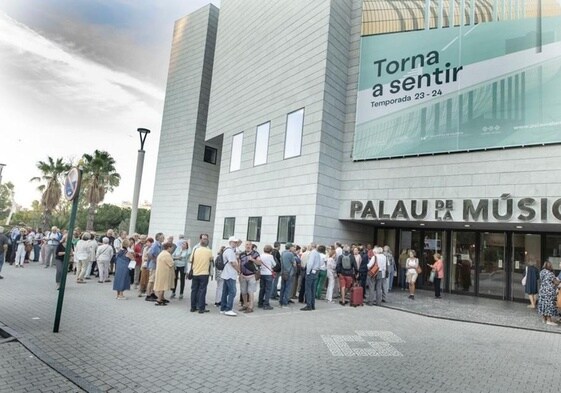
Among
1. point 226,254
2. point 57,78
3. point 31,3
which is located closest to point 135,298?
point 226,254

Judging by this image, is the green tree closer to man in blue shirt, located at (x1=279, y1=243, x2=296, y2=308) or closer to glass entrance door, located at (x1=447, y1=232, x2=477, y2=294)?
man in blue shirt, located at (x1=279, y1=243, x2=296, y2=308)

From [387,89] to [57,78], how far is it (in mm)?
14275

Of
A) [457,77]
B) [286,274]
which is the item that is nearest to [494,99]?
[457,77]

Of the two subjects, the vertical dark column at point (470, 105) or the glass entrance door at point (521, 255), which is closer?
the vertical dark column at point (470, 105)

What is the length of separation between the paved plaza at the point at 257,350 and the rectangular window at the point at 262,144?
11.0m

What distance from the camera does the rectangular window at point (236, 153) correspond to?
876 inches

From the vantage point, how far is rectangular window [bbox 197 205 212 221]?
28.3 metres

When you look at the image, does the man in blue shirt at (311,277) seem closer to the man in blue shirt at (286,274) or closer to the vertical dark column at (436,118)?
the man in blue shirt at (286,274)

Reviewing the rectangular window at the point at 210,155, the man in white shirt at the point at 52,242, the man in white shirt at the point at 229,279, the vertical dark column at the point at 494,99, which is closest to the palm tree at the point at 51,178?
the rectangular window at the point at 210,155

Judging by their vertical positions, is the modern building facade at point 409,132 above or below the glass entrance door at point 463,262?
above

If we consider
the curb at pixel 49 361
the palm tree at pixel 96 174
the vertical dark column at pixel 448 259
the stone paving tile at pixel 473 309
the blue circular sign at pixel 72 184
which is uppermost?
the palm tree at pixel 96 174

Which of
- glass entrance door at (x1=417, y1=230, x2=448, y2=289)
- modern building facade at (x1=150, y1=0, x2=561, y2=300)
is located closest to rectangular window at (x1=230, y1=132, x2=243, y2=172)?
modern building facade at (x1=150, y1=0, x2=561, y2=300)

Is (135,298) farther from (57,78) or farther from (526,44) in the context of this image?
(526,44)

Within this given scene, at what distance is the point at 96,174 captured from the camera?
32.2 m
